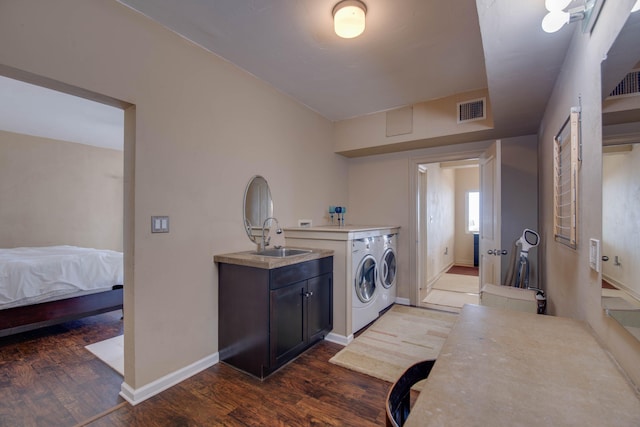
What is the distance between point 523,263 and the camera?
2744mm

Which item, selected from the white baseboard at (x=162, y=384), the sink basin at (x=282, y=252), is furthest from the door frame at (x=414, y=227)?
the white baseboard at (x=162, y=384)

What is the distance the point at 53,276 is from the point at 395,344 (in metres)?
3.64

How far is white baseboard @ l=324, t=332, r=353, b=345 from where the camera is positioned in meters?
2.73

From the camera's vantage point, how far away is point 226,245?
251 centimetres

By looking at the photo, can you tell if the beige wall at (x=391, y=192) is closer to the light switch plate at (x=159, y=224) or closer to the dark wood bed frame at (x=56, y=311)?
the light switch plate at (x=159, y=224)

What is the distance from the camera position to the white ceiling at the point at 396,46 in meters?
1.60

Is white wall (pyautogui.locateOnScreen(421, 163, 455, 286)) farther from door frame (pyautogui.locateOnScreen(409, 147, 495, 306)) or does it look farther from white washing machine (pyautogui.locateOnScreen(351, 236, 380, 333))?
white washing machine (pyautogui.locateOnScreen(351, 236, 380, 333))

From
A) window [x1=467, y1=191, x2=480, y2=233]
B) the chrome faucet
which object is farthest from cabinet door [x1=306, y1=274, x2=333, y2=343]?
window [x1=467, y1=191, x2=480, y2=233]

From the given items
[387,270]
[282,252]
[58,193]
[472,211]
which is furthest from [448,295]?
[58,193]

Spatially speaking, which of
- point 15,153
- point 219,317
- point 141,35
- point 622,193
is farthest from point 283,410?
point 15,153

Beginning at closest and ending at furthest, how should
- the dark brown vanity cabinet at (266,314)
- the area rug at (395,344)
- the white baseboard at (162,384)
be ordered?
1. the white baseboard at (162,384)
2. the dark brown vanity cabinet at (266,314)
3. the area rug at (395,344)

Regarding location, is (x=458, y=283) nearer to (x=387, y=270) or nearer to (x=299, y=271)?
(x=387, y=270)

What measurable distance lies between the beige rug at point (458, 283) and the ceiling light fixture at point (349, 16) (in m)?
4.08

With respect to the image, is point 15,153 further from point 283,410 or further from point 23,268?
point 283,410
